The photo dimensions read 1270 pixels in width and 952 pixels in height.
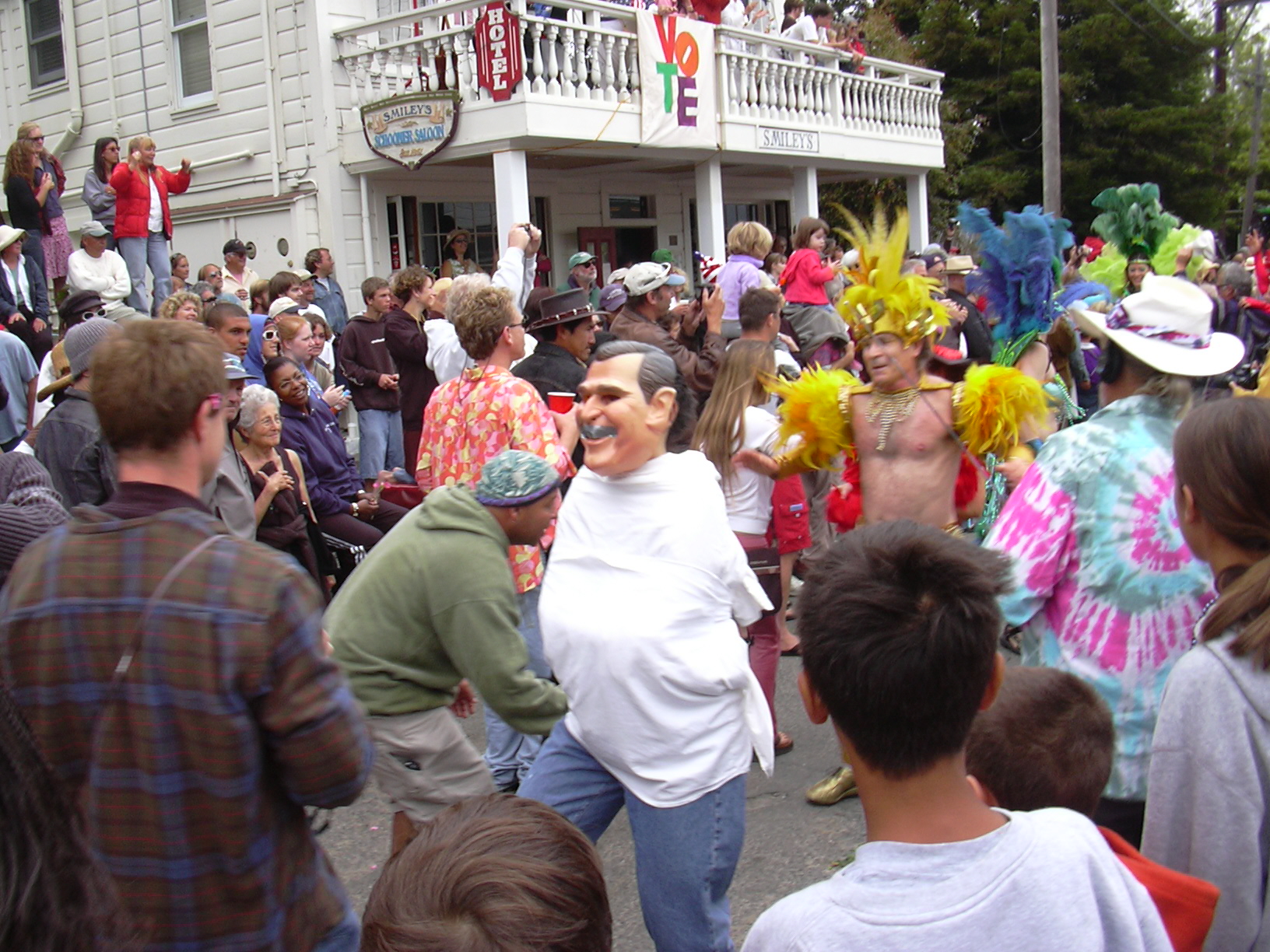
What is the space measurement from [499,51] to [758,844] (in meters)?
10.2

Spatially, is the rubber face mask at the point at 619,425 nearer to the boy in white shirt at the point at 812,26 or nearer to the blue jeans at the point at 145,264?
the blue jeans at the point at 145,264

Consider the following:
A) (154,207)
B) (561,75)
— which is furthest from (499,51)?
(154,207)

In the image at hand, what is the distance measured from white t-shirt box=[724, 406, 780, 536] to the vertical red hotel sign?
852 cm

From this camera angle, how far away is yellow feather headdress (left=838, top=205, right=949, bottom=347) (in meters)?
3.90

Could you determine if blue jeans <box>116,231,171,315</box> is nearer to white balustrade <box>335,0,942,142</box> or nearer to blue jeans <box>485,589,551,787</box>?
white balustrade <box>335,0,942,142</box>

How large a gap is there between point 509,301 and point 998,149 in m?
26.8

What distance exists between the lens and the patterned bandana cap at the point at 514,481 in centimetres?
303

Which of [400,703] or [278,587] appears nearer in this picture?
[278,587]

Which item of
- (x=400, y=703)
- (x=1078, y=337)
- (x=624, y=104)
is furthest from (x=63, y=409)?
(x=624, y=104)

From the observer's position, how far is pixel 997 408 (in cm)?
377

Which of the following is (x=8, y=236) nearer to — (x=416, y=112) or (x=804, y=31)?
(x=416, y=112)

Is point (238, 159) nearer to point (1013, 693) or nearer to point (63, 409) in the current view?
point (63, 409)

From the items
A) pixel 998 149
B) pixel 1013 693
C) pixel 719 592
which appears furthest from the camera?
Result: pixel 998 149

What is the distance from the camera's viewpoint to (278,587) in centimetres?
191
